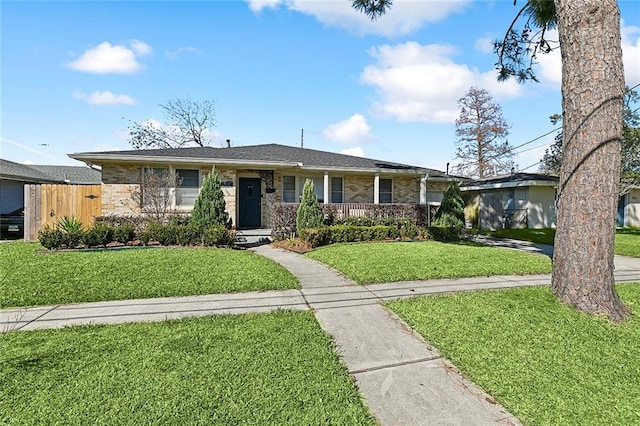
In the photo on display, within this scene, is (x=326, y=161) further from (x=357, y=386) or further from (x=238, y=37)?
(x=357, y=386)

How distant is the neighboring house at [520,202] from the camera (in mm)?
17031

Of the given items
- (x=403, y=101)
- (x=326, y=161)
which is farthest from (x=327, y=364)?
(x=403, y=101)

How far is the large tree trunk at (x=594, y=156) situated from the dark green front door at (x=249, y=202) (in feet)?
37.9

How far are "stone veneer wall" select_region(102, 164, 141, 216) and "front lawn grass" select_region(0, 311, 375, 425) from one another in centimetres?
965

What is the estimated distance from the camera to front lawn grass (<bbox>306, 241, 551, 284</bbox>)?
20.7 ft

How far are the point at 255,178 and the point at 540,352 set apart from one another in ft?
40.6

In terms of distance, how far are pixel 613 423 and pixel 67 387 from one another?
3.64 metres

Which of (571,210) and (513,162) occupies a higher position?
(513,162)

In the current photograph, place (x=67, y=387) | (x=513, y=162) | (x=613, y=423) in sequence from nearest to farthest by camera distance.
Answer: (x=613, y=423), (x=67, y=387), (x=513, y=162)

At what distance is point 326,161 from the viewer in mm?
15070

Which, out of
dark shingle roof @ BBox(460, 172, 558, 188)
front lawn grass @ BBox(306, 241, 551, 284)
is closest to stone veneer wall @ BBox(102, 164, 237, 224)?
front lawn grass @ BBox(306, 241, 551, 284)

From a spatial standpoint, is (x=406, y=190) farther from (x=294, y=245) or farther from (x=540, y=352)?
(x=540, y=352)

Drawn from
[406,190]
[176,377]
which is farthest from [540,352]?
[406,190]

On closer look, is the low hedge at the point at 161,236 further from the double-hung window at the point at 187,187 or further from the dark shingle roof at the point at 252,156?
the dark shingle roof at the point at 252,156
